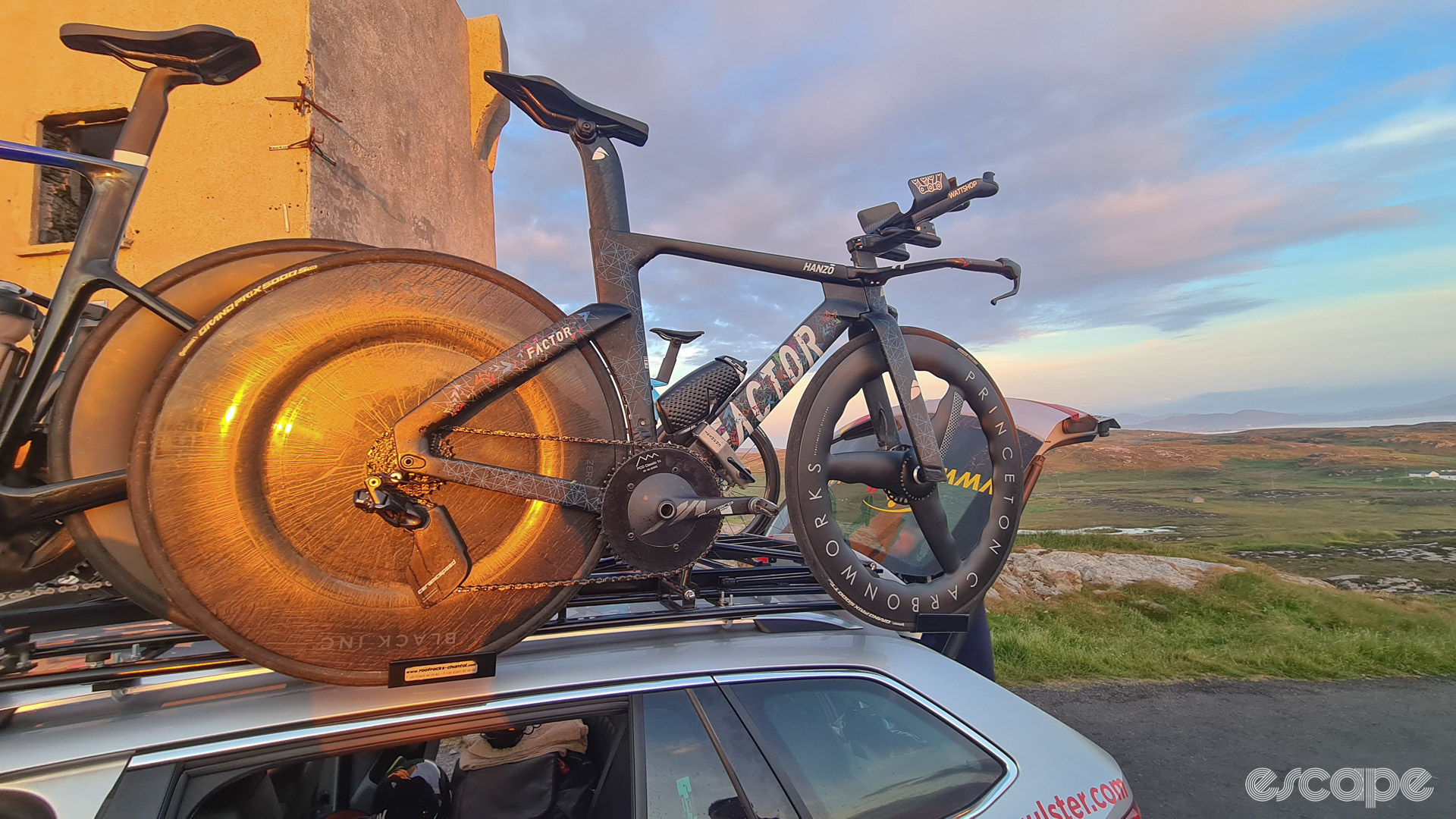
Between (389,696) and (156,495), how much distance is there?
0.69 meters

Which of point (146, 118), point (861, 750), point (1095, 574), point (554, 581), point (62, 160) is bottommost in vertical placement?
point (1095, 574)

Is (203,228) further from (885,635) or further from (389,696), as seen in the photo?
(885,635)

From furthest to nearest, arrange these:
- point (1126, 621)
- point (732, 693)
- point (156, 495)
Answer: point (1126, 621)
point (732, 693)
point (156, 495)

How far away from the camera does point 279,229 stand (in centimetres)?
595

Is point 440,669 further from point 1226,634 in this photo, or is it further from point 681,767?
point 1226,634

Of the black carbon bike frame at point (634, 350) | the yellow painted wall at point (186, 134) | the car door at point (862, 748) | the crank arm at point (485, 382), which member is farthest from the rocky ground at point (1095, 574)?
the yellow painted wall at point (186, 134)

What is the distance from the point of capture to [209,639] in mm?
1869

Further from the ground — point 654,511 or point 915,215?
point 915,215

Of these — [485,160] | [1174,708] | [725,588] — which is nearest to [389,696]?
[725,588]

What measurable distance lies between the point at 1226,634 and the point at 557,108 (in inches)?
374

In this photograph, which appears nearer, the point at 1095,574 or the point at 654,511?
the point at 654,511

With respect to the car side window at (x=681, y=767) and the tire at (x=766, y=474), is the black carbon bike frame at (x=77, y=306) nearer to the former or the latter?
the car side window at (x=681, y=767)

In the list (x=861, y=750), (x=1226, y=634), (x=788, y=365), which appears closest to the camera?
(x=861, y=750)

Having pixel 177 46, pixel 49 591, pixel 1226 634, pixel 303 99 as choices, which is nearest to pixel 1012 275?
pixel 177 46
